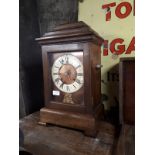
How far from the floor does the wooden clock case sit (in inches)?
1.4

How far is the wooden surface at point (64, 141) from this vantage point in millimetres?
495

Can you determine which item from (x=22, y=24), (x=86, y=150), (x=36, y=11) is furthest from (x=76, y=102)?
(x=36, y=11)

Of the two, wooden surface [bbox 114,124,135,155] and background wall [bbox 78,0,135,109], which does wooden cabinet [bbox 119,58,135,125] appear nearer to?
wooden surface [bbox 114,124,135,155]

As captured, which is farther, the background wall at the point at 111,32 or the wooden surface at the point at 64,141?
the background wall at the point at 111,32

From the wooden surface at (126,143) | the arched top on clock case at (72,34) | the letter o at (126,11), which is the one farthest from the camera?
the letter o at (126,11)

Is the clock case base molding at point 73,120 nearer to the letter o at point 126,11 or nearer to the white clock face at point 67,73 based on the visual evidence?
the white clock face at point 67,73

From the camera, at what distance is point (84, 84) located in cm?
62

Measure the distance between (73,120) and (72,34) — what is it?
38 centimetres

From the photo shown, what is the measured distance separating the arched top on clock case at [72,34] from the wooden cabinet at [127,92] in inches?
7.0

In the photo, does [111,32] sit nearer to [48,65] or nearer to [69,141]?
[48,65]

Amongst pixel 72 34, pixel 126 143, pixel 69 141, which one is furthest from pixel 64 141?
pixel 72 34

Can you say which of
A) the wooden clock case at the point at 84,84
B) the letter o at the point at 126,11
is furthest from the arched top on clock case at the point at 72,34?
the letter o at the point at 126,11
